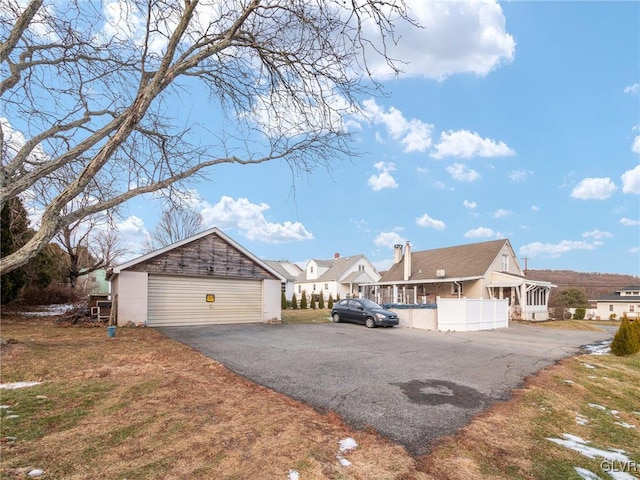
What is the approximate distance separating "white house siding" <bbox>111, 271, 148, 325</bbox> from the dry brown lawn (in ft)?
26.4

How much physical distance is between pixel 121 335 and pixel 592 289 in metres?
72.0

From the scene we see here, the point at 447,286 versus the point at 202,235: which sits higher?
the point at 202,235

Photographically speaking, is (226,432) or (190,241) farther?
(190,241)

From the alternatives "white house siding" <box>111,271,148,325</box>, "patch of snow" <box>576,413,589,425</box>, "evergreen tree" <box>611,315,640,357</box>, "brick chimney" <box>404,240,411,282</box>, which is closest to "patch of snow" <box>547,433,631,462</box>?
"patch of snow" <box>576,413,589,425</box>

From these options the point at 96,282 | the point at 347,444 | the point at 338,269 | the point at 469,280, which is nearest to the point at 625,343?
the point at 347,444

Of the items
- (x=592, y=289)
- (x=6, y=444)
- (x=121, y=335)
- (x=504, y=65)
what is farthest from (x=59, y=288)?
(x=592, y=289)

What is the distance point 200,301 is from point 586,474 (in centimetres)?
1592

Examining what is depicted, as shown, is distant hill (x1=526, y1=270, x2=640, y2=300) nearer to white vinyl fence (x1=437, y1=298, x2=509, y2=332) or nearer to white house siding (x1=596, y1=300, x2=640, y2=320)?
white house siding (x1=596, y1=300, x2=640, y2=320)

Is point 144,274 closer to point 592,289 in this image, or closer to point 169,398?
point 169,398

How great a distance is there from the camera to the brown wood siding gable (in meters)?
16.2

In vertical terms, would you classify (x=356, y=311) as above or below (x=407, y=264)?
below

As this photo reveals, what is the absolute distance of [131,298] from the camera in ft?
50.2

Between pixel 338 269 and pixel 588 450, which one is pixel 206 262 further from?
pixel 338 269

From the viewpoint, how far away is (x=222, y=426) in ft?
14.1
